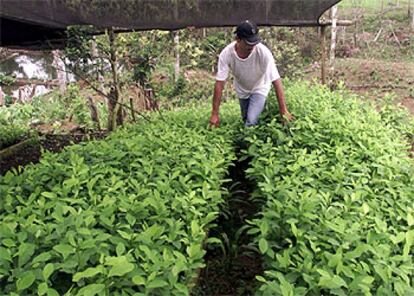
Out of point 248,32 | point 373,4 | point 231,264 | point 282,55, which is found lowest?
point 231,264

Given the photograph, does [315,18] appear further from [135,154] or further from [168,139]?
[135,154]

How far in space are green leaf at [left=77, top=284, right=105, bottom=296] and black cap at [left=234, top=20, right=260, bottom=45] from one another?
2.93 metres

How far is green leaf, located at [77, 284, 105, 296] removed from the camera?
5.12 feet

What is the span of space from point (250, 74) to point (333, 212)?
2629 mm

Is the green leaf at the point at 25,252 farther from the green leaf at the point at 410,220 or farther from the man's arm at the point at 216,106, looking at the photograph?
the man's arm at the point at 216,106

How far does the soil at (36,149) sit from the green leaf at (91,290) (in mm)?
3821

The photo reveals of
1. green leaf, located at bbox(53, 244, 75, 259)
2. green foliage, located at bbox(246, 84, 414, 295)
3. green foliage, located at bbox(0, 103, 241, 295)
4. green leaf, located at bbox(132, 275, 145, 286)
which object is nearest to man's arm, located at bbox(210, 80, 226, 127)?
green foliage, located at bbox(246, 84, 414, 295)

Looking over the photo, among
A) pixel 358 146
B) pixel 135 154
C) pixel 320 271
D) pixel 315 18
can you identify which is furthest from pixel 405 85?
pixel 320 271

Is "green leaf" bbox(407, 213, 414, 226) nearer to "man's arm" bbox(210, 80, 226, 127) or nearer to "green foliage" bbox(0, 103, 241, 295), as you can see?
"green foliage" bbox(0, 103, 241, 295)

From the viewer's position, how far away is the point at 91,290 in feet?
5.16

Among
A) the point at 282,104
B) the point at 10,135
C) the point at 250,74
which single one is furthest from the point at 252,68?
the point at 10,135

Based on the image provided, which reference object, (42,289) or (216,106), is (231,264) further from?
(42,289)

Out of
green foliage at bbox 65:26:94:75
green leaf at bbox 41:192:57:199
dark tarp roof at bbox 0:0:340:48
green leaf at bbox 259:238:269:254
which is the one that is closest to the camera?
green leaf at bbox 259:238:269:254

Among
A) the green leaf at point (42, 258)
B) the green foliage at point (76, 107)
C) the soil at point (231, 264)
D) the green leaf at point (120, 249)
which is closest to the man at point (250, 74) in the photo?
the soil at point (231, 264)
